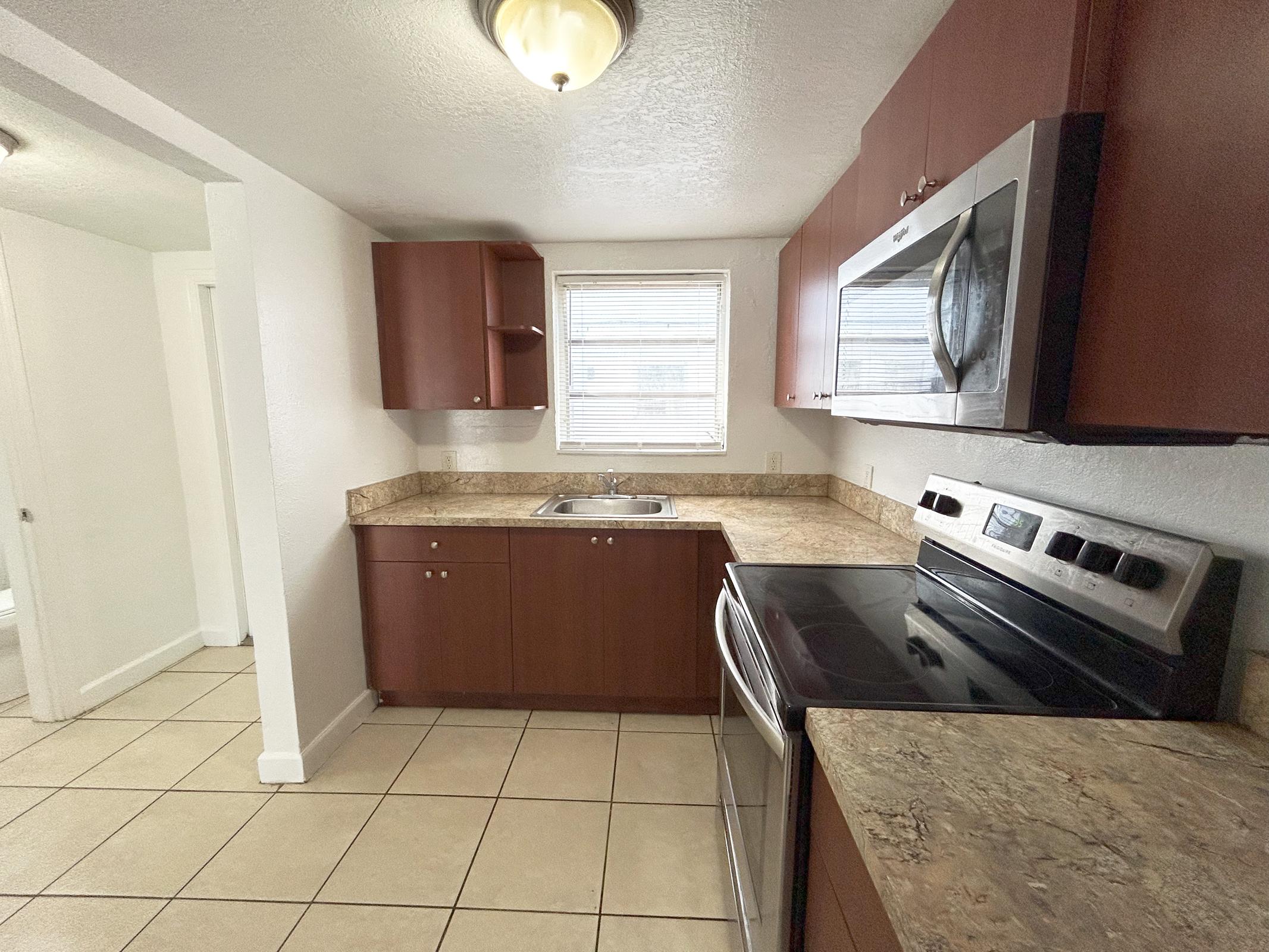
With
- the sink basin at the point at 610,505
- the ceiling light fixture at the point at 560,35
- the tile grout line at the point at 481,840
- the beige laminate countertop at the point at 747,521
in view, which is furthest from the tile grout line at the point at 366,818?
the ceiling light fixture at the point at 560,35

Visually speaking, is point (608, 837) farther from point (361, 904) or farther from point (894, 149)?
point (894, 149)

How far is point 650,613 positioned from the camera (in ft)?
7.14

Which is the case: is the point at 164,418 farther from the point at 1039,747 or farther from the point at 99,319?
the point at 1039,747

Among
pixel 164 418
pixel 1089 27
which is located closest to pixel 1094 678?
pixel 1089 27

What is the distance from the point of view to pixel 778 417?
8.63ft

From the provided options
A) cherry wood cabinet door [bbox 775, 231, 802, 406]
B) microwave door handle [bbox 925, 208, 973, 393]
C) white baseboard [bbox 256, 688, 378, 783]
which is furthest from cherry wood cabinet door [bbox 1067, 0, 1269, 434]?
white baseboard [bbox 256, 688, 378, 783]

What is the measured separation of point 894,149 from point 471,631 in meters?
2.30

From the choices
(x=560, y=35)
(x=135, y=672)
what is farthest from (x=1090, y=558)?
(x=135, y=672)

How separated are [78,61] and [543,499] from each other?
2019 mm

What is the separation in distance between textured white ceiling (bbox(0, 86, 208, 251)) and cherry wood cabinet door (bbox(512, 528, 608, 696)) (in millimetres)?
1869

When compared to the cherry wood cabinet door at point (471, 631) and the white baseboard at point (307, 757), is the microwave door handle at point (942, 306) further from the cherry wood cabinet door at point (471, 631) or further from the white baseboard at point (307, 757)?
the white baseboard at point (307, 757)

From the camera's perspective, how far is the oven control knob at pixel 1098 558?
859 mm

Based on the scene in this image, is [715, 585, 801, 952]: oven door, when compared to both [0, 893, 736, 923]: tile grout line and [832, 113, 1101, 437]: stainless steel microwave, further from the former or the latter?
[832, 113, 1101, 437]: stainless steel microwave

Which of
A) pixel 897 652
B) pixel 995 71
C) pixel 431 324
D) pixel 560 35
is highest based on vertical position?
pixel 560 35
